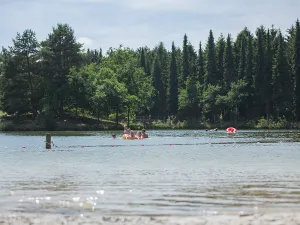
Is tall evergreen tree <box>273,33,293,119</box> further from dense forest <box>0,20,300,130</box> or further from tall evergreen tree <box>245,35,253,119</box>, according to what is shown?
tall evergreen tree <box>245,35,253,119</box>

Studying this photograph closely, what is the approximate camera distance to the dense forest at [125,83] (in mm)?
126438

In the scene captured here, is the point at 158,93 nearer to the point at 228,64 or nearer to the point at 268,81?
the point at 228,64

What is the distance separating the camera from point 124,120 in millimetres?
140625

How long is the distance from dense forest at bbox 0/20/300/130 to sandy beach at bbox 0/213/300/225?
106145mm

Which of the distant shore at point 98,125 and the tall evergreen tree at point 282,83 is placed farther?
the tall evergreen tree at point 282,83

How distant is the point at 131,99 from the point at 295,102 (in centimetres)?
3477

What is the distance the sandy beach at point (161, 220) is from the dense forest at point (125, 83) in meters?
106

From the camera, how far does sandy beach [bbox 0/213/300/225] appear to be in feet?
45.7

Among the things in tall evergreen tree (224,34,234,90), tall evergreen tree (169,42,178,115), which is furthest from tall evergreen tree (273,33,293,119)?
tall evergreen tree (169,42,178,115)

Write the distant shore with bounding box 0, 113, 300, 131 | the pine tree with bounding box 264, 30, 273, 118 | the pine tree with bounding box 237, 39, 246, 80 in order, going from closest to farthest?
the distant shore with bounding box 0, 113, 300, 131
the pine tree with bounding box 264, 30, 273, 118
the pine tree with bounding box 237, 39, 246, 80

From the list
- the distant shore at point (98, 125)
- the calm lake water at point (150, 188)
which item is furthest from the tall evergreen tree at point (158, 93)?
the calm lake water at point (150, 188)

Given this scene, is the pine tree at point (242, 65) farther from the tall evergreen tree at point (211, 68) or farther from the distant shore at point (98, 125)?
the distant shore at point (98, 125)

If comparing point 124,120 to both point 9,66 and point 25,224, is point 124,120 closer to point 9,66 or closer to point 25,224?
point 9,66

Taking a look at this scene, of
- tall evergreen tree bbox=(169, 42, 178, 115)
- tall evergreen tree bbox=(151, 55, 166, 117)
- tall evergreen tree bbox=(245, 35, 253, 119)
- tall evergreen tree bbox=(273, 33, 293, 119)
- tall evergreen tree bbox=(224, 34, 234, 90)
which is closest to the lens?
tall evergreen tree bbox=(273, 33, 293, 119)
